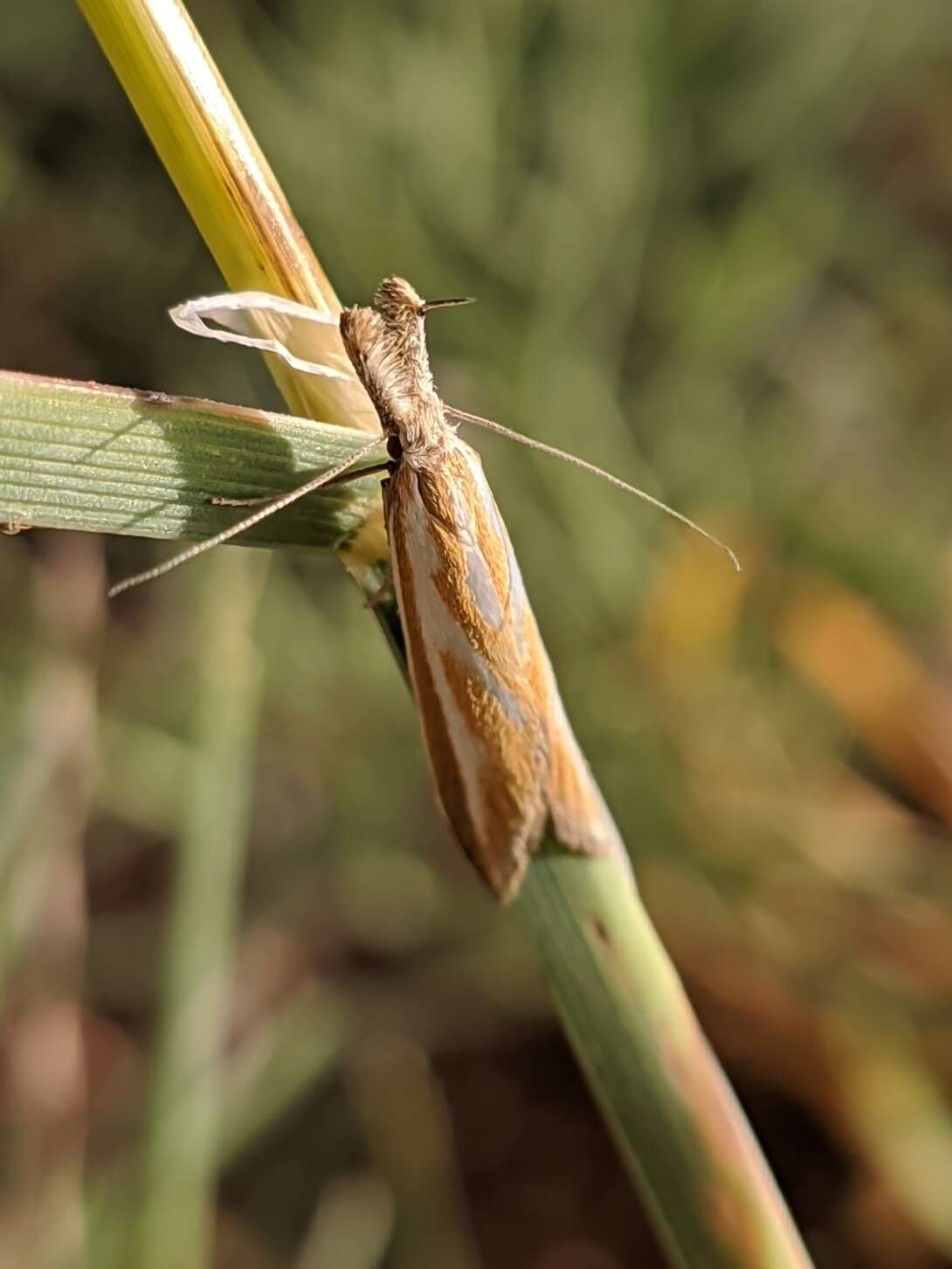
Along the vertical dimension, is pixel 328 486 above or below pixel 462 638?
above

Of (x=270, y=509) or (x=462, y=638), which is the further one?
(x=462, y=638)

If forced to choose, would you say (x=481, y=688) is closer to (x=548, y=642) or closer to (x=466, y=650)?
(x=466, y=650)

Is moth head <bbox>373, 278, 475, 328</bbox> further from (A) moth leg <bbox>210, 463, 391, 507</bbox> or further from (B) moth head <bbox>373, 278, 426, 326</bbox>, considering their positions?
(A) moth leg <bbox>210, 463, 391, 507</bbox>

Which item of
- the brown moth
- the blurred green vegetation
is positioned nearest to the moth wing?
the brown moth

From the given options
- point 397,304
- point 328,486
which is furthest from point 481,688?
point 397,304

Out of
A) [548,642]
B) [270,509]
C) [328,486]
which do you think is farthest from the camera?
[548,642]

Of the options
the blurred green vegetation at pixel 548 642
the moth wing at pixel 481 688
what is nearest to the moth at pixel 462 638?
the moth wing at pixel 481 688

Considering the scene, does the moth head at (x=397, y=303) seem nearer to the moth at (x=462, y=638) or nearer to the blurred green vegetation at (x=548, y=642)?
the moth at (x=462, y=638)
